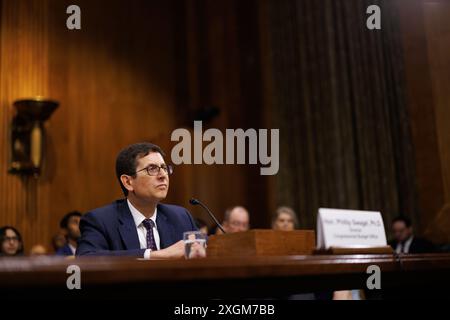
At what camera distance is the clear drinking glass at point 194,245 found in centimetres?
212

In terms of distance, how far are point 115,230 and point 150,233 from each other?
184 millimetres

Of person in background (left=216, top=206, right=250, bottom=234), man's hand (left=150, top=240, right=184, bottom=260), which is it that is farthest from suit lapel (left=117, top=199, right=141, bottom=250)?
person in background (left=216, top=206, right=250, bottom=234)

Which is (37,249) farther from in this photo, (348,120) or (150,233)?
(150,233)

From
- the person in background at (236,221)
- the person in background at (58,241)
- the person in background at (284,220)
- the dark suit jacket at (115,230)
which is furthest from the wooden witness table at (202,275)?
the person in background at (58,241)

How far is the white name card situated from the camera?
195cm

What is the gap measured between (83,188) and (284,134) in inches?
106

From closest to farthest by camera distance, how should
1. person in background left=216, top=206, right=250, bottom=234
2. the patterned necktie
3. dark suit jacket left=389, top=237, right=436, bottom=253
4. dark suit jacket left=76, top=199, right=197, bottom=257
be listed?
dark suit jacket left=76, top=199, right=197, bottom=257
the patterned necktie
person in background left=216, top=206, right=250, bottom=234
dark suit jacket left=389, top=237, right=436, bottom=253

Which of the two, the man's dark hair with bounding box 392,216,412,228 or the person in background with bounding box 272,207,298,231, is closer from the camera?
the person in background with bounding box 272,207,298,231

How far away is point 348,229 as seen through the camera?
204 centimetres

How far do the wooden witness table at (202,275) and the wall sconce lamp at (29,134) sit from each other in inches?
231

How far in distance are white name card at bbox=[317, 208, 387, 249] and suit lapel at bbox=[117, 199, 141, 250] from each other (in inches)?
42.1

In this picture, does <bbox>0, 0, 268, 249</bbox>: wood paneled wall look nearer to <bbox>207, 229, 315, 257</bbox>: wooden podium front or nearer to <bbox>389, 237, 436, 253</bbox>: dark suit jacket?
<bbox>389, 237, 436, 253</bbox>: dark suit jacket

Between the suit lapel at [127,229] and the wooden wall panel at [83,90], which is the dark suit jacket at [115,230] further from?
the wooden wall panel at [83,90]
